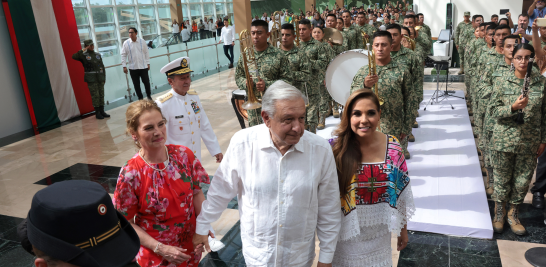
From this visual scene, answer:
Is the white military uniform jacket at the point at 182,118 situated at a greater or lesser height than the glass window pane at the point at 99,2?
lesser

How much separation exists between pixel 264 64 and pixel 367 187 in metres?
2.95

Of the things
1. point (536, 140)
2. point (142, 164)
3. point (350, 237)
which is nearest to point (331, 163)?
point (350, 237)

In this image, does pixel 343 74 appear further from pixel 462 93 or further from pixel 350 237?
pixel 462 93

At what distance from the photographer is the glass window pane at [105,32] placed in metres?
16.6

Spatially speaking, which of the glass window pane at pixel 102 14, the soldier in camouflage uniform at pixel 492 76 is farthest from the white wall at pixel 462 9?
the glass window pane at pixel 102 14

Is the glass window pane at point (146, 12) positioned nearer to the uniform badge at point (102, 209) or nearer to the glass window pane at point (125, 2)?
the glass window pane at point (125, 2)

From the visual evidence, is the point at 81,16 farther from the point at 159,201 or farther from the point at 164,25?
the point at 159,201

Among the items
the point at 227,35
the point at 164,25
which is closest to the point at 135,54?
the point at 227,35

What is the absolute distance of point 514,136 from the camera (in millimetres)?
3473

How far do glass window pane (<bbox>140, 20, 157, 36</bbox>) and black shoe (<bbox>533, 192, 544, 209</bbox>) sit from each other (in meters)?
18.8

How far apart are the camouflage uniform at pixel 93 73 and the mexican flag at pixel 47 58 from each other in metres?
0.50

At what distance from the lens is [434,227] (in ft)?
12.2

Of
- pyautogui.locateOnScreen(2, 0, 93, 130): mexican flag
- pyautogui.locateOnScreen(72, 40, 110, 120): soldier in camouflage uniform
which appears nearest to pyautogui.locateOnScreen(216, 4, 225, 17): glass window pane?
pyautogui.locateOnScreen(2, 0, 93, 130): mexican flag

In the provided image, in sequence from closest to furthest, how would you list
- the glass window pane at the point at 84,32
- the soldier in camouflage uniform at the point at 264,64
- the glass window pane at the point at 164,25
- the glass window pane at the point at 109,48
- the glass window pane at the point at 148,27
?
the soldier in camouflage uniform at the point at 264,64 → the glass window pane at the point at 84,32 → the glass window pane at the point at 109,48 → the glass window pane at the point at 148,27 → the glass window pane at the point at 164,25
